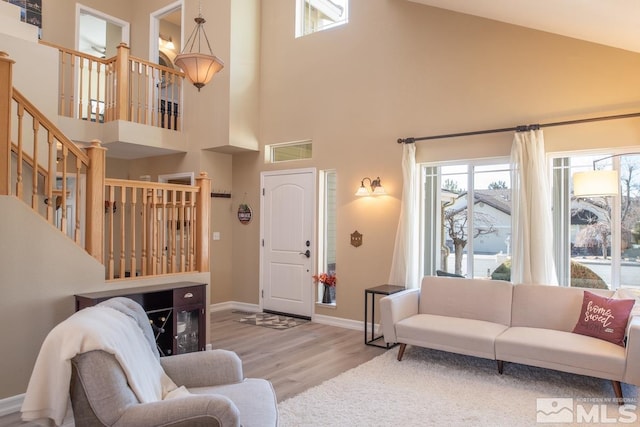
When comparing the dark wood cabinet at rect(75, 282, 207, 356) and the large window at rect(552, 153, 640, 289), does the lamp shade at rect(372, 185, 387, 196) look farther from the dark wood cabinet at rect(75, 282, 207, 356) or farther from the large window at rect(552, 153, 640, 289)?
the dark wood cabinet at rect(75, 282, 207, 356)

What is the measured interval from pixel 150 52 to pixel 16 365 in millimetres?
5987

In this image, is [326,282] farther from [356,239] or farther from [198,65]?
[198,65]

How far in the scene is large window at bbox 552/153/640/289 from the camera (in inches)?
162

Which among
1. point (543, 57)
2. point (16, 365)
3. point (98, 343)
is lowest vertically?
point (16, 365)

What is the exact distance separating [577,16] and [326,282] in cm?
409

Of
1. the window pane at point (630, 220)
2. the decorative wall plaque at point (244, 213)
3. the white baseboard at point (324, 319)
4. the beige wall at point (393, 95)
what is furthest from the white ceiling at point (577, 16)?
the decorative wall plaque at point (244, 213)

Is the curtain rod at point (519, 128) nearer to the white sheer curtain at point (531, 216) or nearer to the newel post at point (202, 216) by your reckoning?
the white sheer curtain at point (531, 216)

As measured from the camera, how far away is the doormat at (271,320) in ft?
19.3

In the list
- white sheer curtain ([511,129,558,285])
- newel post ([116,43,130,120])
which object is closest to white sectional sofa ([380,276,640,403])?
white sheer curtain ([511,129,558,285])

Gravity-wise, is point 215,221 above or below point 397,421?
above

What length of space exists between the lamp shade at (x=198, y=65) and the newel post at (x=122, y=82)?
2.11m

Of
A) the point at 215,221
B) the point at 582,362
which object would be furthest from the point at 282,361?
the point at 215,221

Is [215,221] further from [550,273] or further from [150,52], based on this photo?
[550,273]

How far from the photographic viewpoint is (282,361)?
436cm
